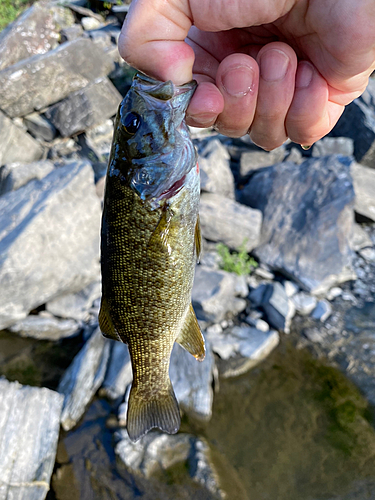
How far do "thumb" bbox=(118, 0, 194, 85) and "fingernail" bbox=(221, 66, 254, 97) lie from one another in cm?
29

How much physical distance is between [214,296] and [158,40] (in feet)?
13.2

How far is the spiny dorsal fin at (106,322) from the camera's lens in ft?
6.44

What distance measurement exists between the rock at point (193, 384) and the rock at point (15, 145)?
609 centimetres

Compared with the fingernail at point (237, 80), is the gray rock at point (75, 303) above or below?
below

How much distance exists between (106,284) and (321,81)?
5.70 ft

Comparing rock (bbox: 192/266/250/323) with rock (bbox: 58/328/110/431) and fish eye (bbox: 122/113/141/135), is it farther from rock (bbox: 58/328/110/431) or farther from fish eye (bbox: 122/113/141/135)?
fish eye (bbox: 122/113/141/135)

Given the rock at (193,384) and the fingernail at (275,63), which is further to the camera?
the rock at (193,384)

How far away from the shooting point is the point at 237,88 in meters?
2.09

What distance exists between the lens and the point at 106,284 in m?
1.88

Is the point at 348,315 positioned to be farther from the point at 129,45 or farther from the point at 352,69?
the point at 129,45

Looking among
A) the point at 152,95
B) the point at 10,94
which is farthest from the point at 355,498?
the point at 10,94

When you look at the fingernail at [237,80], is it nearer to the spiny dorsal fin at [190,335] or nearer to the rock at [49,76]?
the spiny dorsal fin at [190,335]

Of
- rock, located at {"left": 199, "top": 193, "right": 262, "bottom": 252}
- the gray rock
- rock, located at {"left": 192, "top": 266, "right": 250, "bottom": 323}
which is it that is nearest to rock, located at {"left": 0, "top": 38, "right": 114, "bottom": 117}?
rock, located at {"left": 199, "top": 193, "right": 262, "bottom": 252}

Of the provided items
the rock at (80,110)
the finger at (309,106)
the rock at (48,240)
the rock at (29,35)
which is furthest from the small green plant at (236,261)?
the rock at (29,35)
